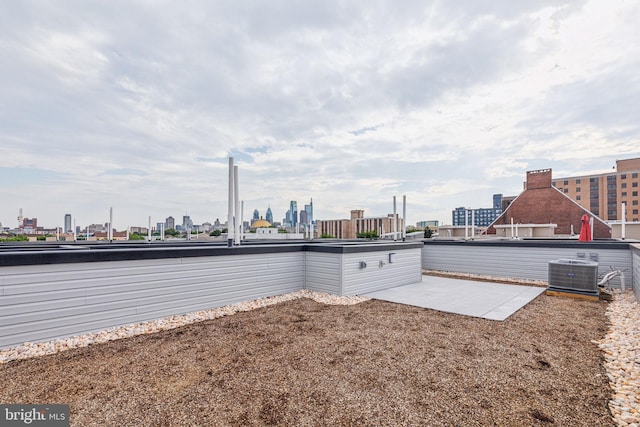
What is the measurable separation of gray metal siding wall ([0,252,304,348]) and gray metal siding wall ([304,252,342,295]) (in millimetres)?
1290

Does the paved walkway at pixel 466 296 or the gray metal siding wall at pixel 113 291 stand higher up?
the gray metal siding wall at pixel 113 291

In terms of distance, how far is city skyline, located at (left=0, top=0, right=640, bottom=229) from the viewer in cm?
757

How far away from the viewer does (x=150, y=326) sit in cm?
491

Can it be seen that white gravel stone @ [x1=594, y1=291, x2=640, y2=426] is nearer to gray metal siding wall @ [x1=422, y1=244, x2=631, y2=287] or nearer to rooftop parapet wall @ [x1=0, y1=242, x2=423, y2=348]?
gray metal siding wall @ [x1=422, y1=244, x2=631, y2=287]

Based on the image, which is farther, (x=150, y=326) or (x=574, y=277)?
(x=574, y=277)

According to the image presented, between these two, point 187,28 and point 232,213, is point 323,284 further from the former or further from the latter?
point 187,28

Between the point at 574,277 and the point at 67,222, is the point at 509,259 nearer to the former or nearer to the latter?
the point at 574,277

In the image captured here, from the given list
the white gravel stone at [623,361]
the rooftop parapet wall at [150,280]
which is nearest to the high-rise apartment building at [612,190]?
the white gravel stone at [623,361]

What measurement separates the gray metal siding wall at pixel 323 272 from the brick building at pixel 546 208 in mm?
28142

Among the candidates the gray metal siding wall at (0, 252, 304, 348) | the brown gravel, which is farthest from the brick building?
the gray metal siding wall at (0, 252, 304, 348)

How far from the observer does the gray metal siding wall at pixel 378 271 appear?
289 inches


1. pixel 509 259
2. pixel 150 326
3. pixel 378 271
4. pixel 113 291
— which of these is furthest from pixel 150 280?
pixel 509 259

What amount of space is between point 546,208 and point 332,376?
36.4 meters

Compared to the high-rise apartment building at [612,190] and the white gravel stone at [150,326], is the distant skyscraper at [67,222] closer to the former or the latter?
the white gravel stone at [150,326]
